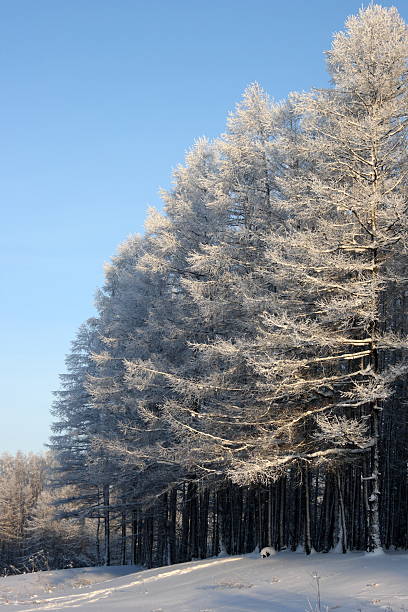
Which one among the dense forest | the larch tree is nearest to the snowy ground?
the dense forest

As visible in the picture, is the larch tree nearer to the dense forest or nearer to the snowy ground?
the dense forest

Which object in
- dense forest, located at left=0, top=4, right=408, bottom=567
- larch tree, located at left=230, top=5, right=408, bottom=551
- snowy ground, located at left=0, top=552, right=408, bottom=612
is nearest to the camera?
snowy ground, located at left=0, top=552, right=408, bottom=612

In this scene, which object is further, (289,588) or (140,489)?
(140,489)

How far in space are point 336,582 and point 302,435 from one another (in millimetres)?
4996

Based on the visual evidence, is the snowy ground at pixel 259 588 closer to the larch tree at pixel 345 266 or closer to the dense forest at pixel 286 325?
the dense forest at pixel 286 325

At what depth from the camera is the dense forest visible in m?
14.1

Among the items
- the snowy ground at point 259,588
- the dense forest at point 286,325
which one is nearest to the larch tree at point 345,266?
the dense forest at point 286,325

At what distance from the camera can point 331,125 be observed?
54.5 feet

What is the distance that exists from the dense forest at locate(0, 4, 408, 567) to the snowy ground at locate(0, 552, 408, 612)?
149 cm

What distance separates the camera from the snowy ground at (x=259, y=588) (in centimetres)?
934

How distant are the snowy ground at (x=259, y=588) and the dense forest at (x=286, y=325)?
1.49 m

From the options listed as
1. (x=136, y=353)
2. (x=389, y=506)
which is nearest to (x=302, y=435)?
(x=389, y=506)

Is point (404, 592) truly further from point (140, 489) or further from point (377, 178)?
point (140, 489)

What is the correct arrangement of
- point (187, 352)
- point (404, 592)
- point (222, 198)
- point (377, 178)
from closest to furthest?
1. point (404, 592)
2. point (377, 178)
3. point (222, 198)
4. point (187, 352)
